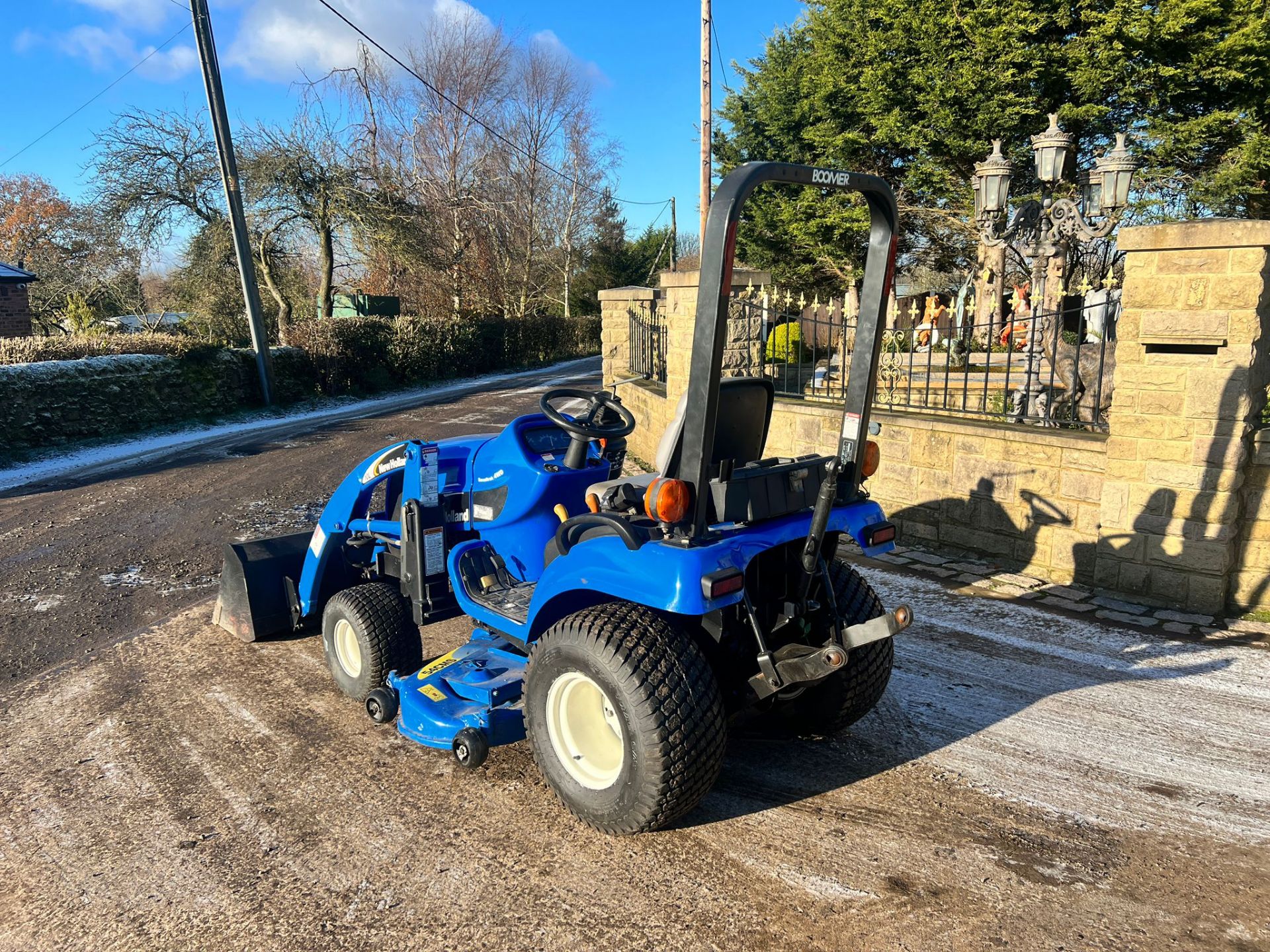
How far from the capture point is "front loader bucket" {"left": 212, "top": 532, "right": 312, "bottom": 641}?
4.89m

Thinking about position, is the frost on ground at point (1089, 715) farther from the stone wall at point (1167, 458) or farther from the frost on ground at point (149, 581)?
the frost on ground at point (149, 581)

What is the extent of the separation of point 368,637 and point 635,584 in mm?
1712

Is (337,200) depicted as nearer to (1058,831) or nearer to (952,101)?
(952,101)

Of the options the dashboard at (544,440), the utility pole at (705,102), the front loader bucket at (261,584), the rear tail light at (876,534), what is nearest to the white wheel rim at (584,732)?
the rear tail light at (876,534)

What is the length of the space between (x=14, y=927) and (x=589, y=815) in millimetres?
1817

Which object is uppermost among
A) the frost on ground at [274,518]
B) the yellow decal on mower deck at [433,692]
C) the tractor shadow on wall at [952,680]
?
the yellow decal on mower deck at [433,692]

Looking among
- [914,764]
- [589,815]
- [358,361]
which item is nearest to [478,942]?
[589,815]

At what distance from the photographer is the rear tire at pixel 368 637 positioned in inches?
157

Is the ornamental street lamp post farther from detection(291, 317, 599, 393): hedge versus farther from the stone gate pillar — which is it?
detection(291, 317, 599, 393): hedge

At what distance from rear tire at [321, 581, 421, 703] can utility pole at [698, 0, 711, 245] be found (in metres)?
14.1

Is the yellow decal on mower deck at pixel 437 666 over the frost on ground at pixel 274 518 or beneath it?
over

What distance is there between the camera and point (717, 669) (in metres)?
3.26

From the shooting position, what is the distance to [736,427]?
10.3 ft

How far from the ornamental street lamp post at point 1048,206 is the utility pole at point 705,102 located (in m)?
8.71
